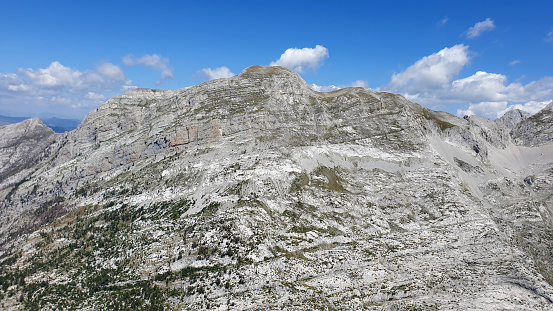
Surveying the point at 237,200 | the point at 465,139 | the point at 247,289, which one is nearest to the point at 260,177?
the point at 237,200

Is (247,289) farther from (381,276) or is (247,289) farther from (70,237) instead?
(70,237)

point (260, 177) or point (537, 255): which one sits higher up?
point (260, 177)

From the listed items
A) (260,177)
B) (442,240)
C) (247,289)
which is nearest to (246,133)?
(260,177)

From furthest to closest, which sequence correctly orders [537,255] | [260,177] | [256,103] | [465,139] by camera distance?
[465,139] → [256,103] → [260,177] → [537,255]

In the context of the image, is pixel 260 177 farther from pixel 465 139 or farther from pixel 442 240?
pixel 465 139

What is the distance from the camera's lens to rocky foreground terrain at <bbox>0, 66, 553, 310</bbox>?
91625mm

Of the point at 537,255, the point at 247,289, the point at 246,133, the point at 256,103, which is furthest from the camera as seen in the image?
the point at 256,103

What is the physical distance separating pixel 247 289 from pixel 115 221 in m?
80.7

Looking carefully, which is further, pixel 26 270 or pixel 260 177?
pixel 260 177

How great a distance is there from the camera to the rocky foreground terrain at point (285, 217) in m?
91.6

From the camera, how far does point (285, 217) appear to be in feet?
385

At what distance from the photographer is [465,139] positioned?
18825 cm

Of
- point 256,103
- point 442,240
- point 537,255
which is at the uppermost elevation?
point 256,103

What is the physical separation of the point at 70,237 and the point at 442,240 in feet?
492
